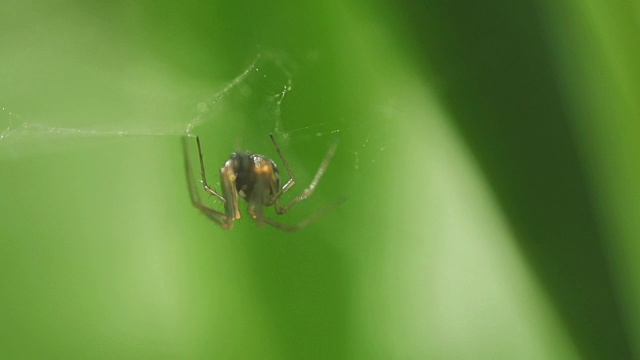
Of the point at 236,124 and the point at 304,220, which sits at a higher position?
the point at 236,124

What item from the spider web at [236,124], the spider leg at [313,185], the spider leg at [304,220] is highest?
the spider web at [236,124]

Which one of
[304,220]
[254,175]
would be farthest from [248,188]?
[304,220]

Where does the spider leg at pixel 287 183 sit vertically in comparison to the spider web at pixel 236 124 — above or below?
below

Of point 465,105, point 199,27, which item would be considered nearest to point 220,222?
point 199,27

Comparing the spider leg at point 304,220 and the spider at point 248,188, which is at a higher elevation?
the spider at point 248,188

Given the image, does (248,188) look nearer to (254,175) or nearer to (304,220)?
(254,175)

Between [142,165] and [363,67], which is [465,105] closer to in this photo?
[363,67]

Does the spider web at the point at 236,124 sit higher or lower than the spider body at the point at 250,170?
higher
